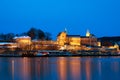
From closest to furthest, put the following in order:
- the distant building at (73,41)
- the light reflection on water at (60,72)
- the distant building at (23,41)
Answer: the light reflection on water at (60,72) < the distant building at (23,41) < the distant building at (73,41)

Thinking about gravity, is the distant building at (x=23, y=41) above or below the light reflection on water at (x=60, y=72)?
above

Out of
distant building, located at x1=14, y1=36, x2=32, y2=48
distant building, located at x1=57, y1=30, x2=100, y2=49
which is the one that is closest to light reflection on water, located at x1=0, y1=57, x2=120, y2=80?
distant building, located at x1=14, y1=36, x2=32, y2=48

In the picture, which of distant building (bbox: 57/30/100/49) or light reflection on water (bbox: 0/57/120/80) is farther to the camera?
distant building (bbox: 57/30/100/49)

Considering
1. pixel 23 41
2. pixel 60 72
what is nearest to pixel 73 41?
pixel 23 41

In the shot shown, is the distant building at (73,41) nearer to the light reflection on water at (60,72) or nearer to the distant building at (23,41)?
the distant building at (23,41)

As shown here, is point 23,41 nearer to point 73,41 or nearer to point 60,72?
point 73,41

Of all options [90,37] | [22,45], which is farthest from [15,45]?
[90,37]

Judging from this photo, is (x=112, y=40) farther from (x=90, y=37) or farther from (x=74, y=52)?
(x=74, y=52)

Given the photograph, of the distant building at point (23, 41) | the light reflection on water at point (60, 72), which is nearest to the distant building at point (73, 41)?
the distant building at point (23, 41)

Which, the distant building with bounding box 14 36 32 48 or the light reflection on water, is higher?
the distant building with bounding box 14 36 32 48

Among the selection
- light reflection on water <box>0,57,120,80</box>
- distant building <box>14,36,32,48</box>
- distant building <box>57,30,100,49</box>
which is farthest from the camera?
distant building <box>57,30,100,49</box>

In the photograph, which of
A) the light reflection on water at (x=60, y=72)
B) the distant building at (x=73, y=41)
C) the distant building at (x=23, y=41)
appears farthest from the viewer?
the distant building at (x=73, y=41)

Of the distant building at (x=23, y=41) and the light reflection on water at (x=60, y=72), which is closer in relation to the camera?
the light reflection on water at (x=60, y=72)

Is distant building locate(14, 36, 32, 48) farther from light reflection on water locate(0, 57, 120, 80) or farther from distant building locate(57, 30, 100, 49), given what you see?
light reflection on water locate(0, 57, 120, 80)
